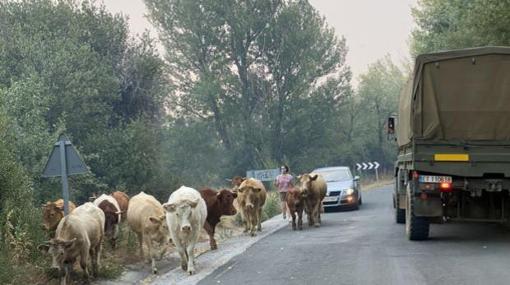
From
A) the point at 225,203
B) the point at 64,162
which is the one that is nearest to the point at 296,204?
the point at 225,203

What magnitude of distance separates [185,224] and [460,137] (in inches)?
225

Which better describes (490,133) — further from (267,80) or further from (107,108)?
(267,80)

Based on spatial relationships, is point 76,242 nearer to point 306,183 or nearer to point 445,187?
point 445,187

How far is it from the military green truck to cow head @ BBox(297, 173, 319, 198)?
566cm

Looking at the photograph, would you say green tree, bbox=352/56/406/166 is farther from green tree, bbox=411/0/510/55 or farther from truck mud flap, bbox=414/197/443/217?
truck mud flap, bbox=414/197/443/217

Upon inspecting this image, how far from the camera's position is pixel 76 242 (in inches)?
464

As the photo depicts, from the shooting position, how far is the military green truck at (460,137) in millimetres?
14297

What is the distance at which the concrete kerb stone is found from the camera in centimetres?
1266

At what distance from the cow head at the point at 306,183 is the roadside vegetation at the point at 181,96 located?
231 inches

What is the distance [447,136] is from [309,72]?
43772 millimetres

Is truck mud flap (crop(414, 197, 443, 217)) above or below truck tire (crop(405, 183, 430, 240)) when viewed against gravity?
above

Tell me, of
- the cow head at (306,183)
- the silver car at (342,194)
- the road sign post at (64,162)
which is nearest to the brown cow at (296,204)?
the cow head at (306,183)

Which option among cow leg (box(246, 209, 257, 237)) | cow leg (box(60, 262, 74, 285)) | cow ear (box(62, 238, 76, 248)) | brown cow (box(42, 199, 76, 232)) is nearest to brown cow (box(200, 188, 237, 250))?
cow leg (box(246, 209, 257, 237))

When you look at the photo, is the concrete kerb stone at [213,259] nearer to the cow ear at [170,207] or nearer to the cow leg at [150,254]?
the cow leg at [150,254]
